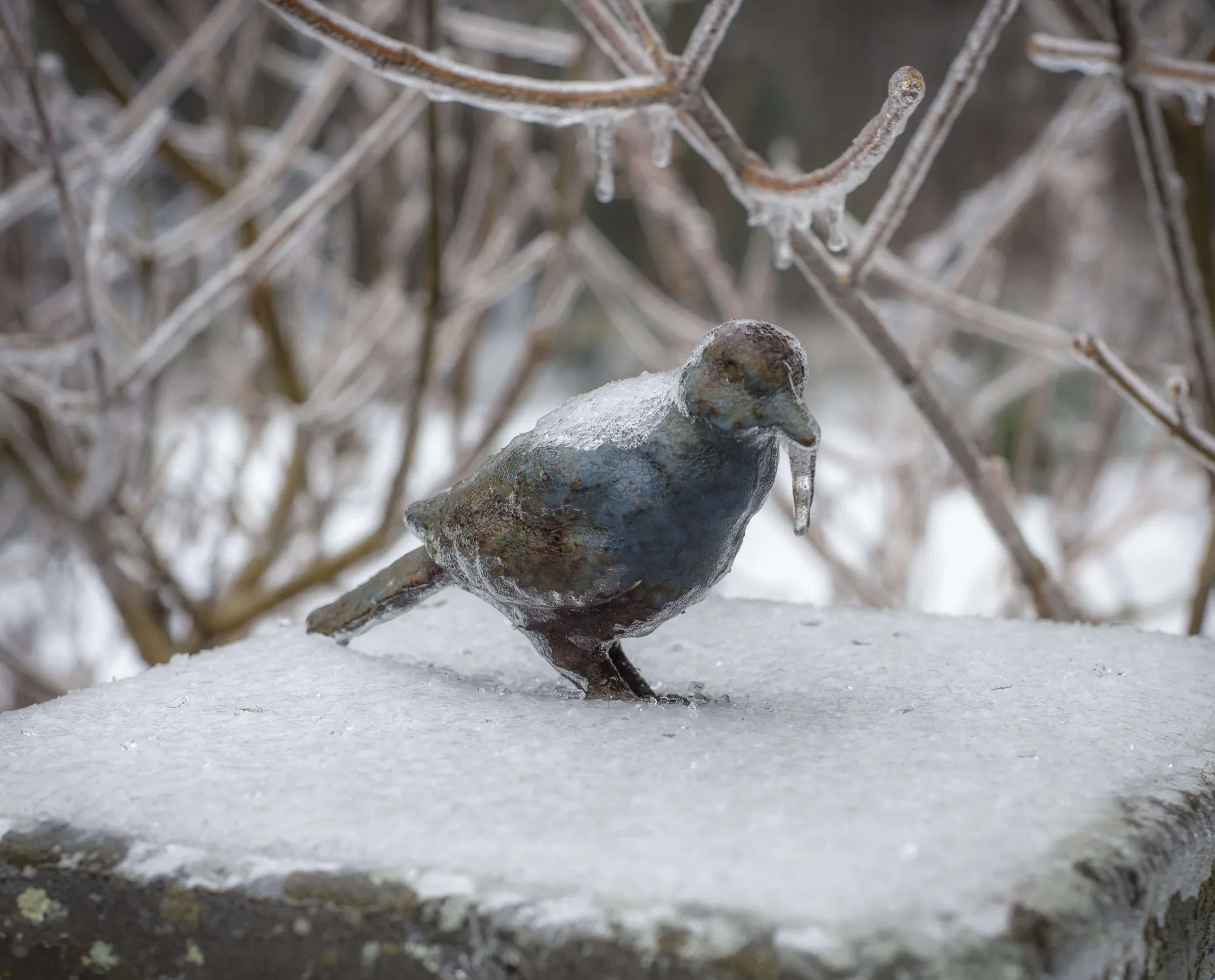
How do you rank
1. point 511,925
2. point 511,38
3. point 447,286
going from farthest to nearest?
point 447,286
point 511,38
point 511,925

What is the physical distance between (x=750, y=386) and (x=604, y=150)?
0.96ft

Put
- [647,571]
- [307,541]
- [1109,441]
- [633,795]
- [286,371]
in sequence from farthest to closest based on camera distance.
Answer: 1. [307,541]
2. [1109,441]
3. [286,371]
4. [647,571]
5. [633,795]

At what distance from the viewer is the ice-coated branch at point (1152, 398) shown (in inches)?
34.1

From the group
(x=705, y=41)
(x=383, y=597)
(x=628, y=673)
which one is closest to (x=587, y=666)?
(x=628, y=673)

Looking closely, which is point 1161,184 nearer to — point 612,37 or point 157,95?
point 612,37

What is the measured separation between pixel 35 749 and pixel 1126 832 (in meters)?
0.59

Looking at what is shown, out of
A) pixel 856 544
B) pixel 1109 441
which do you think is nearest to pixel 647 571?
pixel 856 544

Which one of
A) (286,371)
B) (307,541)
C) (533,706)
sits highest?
(286,371)

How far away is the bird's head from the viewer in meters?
0.64

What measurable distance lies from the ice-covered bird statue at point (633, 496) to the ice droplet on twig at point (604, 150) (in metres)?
0.18

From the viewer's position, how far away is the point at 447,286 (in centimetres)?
158

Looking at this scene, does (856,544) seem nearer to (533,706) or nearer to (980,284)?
(980,284)

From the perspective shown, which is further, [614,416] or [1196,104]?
[1196,104]

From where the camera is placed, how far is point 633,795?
559 millimetres
